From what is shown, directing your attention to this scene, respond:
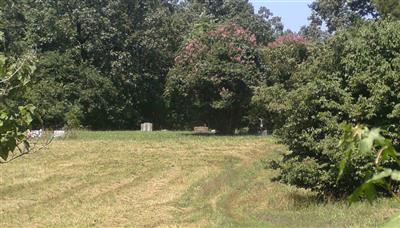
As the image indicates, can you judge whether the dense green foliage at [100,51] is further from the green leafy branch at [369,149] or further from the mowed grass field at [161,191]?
the green leafy branch at [369,149]

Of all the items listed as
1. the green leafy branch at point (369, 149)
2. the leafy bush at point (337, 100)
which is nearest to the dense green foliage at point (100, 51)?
the leafy bush at point (337, 100)

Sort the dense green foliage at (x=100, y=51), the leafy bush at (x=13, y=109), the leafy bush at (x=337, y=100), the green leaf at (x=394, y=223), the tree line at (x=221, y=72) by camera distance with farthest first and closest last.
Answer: the dense green foliage at (x=100, y=51) → the tree line at (x=221, y=72) → the leafy bush at (x=337, y=100) → the leafy bush at (x=13, y=109) → the green leaf at (x=394, y=223)

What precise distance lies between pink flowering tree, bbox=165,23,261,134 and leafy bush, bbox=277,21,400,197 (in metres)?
16.0

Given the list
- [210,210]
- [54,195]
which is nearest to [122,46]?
[54,195]

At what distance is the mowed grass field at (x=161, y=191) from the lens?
37.5 ft

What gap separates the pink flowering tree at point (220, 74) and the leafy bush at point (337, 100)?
52.6 ft

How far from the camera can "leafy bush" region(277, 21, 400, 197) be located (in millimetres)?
12336

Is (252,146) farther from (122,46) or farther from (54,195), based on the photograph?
(122,46)

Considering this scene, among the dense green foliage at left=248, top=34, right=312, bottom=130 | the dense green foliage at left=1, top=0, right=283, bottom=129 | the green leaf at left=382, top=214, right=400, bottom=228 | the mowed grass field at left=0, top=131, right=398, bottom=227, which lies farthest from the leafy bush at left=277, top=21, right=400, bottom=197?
the dense green foliage at left=1, top=0, right=283, bottom=129

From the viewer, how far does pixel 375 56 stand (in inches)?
508

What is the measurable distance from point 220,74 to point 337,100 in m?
17.1

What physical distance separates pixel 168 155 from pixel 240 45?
10794mm

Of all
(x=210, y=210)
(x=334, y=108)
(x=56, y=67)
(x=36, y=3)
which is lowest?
(x=210, y=210)

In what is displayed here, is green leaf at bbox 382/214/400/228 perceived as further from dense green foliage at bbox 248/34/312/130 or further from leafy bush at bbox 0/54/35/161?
dense green foliage at bbox 248/34/312/130
